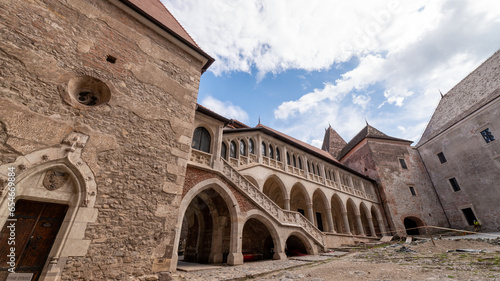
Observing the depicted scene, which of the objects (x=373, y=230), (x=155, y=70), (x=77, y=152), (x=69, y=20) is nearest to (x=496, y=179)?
(x=373, y=230)

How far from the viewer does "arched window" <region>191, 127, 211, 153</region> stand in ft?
29.1

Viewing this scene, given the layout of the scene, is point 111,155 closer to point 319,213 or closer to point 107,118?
point 107,118

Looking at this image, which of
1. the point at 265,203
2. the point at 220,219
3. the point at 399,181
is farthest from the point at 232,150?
the point at 399,181

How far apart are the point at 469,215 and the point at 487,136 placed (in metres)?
7.39

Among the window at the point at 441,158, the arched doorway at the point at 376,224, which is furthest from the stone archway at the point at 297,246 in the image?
the window at the point at 441,158

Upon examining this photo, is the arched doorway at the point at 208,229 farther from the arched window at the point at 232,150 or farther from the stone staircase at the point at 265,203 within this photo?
the arched window at the point at 232,150

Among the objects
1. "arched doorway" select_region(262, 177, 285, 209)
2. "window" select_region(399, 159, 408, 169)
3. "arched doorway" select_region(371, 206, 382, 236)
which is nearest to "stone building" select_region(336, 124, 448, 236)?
"window" select_region(399, 159, 408, 169)

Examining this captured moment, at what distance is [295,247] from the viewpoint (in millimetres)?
11367

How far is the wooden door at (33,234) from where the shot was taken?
143 inches

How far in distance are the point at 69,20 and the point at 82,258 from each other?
583 cm

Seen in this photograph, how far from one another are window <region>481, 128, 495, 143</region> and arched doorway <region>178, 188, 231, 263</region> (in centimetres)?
2345

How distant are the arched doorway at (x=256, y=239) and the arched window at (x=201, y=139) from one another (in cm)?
452

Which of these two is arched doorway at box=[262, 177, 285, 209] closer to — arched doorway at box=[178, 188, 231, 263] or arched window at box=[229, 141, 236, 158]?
arched window at box=[229, 141, 236, 158]

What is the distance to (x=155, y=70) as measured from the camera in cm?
656
